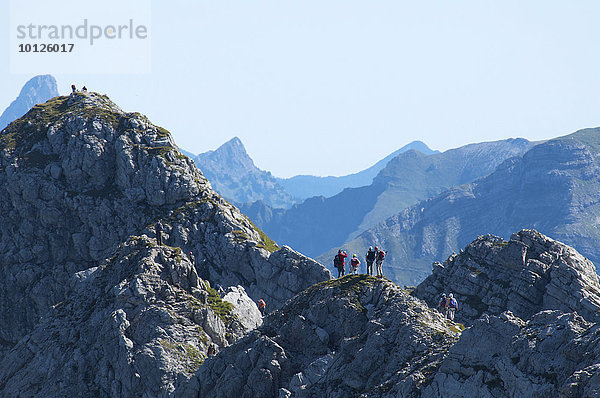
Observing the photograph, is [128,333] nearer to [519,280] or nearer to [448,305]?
[448,305]

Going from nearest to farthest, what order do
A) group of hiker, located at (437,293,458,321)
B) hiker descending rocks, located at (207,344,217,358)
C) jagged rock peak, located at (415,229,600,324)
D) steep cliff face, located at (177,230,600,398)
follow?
steep cliff face, located at (177,230,600,398) < group of hiker, located at (437,293,458,321) < hiker descending rocks, located at (207,344,217,358) < jagged rock peak, located at (415,229,600,324)

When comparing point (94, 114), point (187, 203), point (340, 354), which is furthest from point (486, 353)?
point (94, 114)

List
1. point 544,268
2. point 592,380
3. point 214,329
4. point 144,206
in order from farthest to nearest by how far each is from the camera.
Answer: point 144,206 → point 544,268 → point 214,329 → point 592,380

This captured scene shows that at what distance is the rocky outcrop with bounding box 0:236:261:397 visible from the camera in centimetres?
7938

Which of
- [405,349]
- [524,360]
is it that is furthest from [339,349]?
[524,360]

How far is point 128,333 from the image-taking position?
272 ft

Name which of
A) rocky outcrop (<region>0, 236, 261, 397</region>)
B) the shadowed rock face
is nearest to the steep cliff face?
rocky outcrop (<region>0, 236, 261, 397</region>)

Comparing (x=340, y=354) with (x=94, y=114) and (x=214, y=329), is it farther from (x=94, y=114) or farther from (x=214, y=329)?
(x=94, y=114)

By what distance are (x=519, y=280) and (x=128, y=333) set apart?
5726 cm

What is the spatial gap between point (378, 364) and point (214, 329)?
1318 inches

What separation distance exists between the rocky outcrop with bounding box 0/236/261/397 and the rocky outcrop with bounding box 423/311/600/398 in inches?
1401

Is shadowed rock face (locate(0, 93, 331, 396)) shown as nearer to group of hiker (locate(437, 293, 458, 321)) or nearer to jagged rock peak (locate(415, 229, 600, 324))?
jagged rock peak (locate(415, 229, 600, 324))

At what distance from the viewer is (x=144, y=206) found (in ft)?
452

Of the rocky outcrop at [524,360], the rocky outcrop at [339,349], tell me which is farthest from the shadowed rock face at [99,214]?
the rocky outcrop at [524,360]
